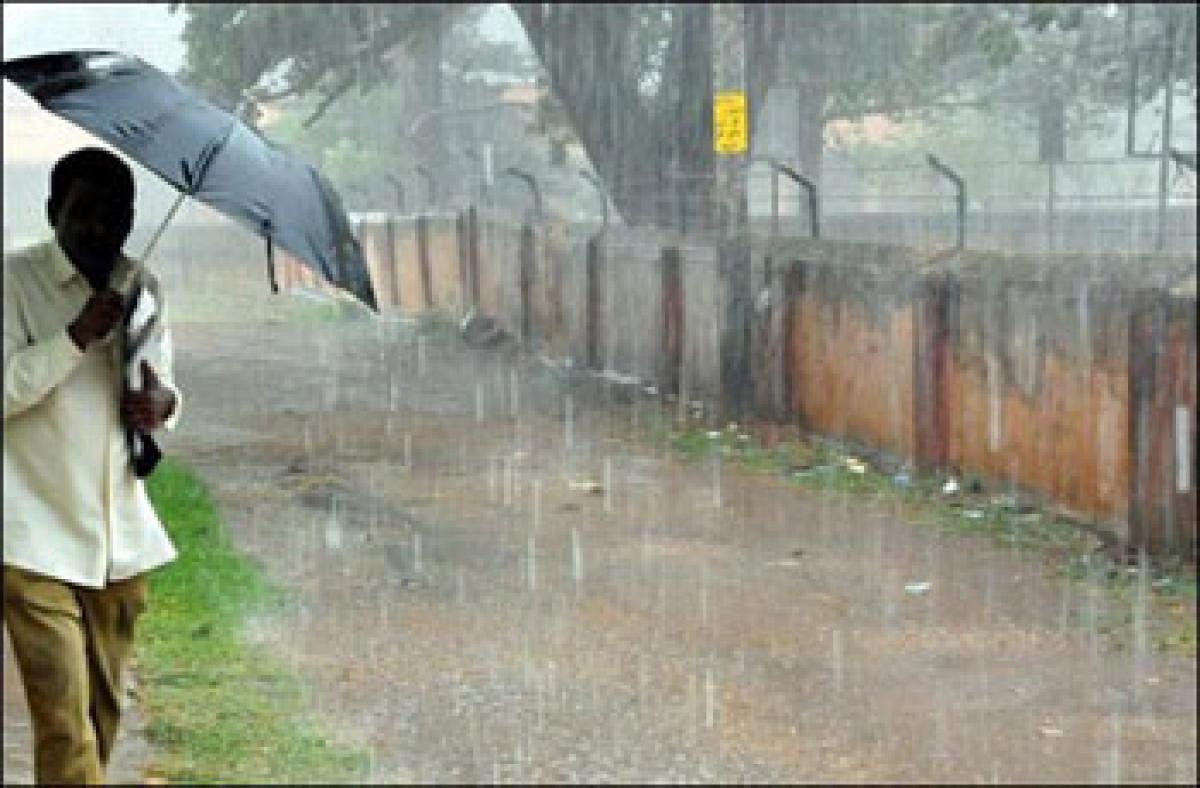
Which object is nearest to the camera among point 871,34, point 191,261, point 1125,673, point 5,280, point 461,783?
point 5,280

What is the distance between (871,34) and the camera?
102 feet

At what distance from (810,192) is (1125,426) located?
5.10 m

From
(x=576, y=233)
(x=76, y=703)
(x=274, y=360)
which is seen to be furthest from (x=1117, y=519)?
(x=274, y=360)

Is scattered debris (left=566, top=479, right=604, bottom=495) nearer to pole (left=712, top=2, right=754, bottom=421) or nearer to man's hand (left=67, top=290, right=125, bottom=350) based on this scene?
pole (left=712, top=2, right=754, bottom=421)

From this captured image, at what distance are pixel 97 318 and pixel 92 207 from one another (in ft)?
0.45

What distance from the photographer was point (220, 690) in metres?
7.55

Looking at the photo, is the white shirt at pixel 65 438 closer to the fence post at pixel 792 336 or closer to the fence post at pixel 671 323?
the fence post at pixel 792 336

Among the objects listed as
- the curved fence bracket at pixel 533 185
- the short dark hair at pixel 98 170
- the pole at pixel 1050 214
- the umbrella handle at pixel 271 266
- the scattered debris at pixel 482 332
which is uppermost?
the short dark hair at pixel 98 170

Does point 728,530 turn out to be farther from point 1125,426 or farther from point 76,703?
point 76,703

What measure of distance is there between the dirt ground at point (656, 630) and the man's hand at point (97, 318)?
440cm

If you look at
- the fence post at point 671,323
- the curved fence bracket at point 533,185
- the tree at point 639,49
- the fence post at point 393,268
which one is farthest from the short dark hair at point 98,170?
the fence post at point 393,268

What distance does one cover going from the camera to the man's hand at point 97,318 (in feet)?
7.13

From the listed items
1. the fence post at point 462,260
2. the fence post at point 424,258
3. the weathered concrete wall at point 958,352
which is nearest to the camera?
the weathered concrete wall at point 958,352

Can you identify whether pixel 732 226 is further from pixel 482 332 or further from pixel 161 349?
pixel 161 349
